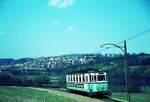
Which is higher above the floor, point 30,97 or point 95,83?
point 95,83

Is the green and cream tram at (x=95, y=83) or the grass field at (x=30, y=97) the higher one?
the green and cream tram at (x=95, y=83)

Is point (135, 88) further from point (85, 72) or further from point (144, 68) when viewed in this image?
point (144, 68)

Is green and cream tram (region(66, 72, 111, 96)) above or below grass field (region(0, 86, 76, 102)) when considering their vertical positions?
above

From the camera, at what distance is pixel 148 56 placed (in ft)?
297

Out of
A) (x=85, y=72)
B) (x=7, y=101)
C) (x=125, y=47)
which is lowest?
(x=7, y=101)

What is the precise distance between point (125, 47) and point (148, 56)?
68128mm

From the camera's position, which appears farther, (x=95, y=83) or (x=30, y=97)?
(x=95, y=83)

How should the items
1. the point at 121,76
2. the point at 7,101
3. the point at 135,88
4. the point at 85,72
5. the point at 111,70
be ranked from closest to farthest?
1. the point at 7,101
2. the point at 85,72
3. the point at 135,88
4. the point at 121,76
5. the point at 111,70

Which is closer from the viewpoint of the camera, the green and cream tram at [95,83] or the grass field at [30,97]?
the grass field at [30,97]

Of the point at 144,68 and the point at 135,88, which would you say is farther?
the point at 144,68

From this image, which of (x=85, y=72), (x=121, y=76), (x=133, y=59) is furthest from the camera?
(x=133, y=59)

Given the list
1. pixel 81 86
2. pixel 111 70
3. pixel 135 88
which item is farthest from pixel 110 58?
pixel 81 86

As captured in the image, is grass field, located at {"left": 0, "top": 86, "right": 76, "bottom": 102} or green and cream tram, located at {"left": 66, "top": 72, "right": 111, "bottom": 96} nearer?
grass field, located at {"left": 0, "top": 86, "right": 76, "bottom": 102}

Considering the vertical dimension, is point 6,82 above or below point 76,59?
below
